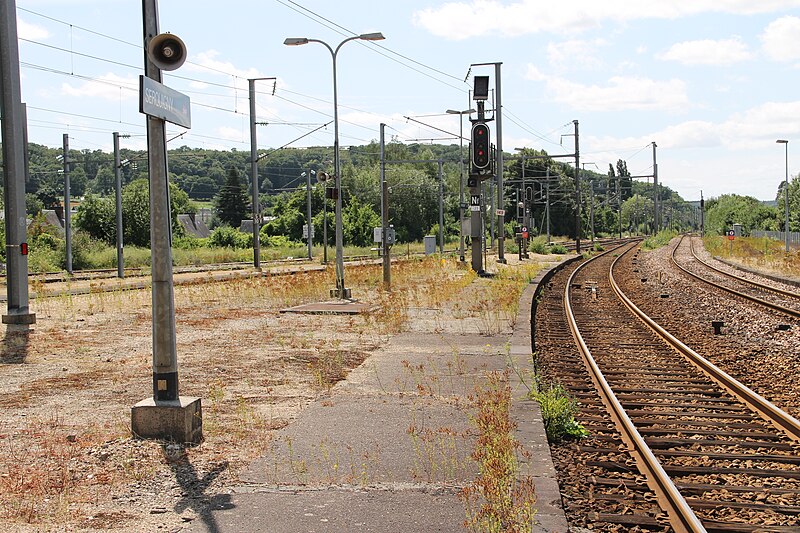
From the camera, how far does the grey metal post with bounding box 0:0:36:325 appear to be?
688 inches

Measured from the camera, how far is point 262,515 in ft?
18.7

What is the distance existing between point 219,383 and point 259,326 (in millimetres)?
6745

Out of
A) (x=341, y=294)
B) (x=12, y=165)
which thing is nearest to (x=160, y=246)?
(x=12, y=165)

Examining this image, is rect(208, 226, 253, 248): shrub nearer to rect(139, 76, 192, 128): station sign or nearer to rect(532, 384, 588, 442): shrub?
rect(532, 384, 588, 442): shrub

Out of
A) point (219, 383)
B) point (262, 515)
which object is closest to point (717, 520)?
point (262, 515)

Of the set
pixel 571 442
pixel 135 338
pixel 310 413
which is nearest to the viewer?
pixel 571 442

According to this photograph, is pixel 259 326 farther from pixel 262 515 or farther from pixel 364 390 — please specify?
pixel 262 515

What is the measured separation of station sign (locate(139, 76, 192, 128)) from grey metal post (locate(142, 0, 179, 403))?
136mm

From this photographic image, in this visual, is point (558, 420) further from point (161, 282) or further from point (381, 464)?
point (161, 282)

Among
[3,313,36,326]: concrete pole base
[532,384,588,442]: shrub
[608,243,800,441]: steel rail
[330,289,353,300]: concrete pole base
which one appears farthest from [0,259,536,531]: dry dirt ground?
[608,243,800,441]: steel rail

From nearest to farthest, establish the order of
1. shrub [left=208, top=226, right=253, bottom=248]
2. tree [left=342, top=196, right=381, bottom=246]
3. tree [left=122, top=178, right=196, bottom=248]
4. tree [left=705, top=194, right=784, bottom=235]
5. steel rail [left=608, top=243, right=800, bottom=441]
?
steel rail [left=608, top=243, right=800, bottom=441]
tree [left=122, top=178, right=196, bottom=248]
shrub [left=208, top=226, right=253, bottom=248]
tree [left=342, top=196, right=381, bottom=246]
tree [left=705, top=194, right=784, bottom=235]

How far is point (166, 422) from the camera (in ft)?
25.3

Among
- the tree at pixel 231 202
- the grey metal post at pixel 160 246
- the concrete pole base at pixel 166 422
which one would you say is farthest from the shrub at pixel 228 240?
the concrete pole base at pixel 166 422

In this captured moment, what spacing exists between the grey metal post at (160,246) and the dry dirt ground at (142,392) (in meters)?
0.61
